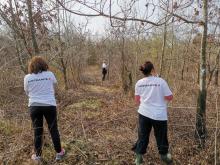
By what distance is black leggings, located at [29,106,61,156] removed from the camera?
5.20 m

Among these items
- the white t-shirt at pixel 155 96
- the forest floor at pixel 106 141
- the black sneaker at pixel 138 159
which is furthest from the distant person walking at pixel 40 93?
the white t-shirt at pixel 155 96

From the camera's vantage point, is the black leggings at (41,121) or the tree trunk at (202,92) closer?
the black leggings at (41,121)

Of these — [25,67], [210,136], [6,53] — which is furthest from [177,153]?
[6,53]

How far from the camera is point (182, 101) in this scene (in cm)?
884

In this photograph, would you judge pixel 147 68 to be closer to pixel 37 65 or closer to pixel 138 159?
pixel 138 159

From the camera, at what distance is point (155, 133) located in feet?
16.8

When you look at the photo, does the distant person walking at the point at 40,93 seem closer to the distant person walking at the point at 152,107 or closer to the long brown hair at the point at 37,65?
the long brown hair at the point at 37,65

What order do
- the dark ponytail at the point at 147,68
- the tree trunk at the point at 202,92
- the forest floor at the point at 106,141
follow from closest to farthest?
the dark ponytail at the point at 147,68, the forest floor at the point at 106,141, the tree trunk at the point at 202,92

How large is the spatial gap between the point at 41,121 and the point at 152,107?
1846 mm

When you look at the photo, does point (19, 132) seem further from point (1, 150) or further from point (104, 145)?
point (104, 145)

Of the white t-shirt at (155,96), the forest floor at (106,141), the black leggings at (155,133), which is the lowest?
the forest floor at (106,141)

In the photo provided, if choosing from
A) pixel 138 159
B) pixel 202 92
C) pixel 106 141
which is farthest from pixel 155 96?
pixel 106 141

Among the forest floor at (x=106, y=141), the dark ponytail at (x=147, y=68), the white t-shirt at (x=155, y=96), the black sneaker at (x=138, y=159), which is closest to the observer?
the white t-shirt at (x=155, y=96)

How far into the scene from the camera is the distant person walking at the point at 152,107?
494cm
